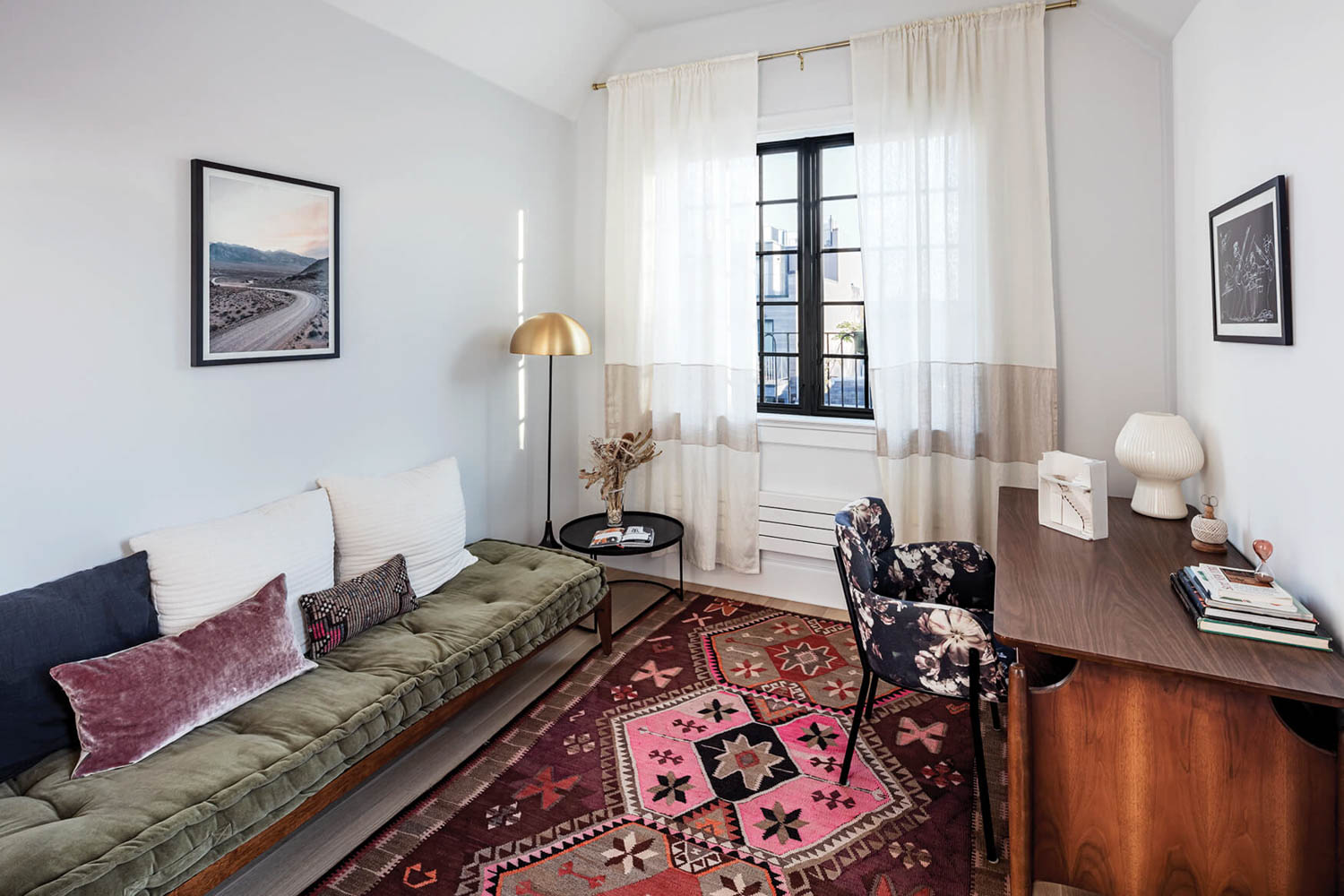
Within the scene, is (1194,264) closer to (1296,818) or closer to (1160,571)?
(1160,571)

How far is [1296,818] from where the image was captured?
1507 millimetres

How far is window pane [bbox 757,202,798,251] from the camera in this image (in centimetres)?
388

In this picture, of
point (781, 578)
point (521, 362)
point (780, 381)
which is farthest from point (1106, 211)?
point (521, 362)

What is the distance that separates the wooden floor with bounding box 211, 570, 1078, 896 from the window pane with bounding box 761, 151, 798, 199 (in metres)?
2.49

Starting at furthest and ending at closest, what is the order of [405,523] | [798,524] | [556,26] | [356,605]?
[798,524] → [556,26] → [405,523] → [356,605]

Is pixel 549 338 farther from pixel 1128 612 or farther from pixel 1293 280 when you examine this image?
pixel 1293 280

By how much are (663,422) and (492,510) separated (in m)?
1.05

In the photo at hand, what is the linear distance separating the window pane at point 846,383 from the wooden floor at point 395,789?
175cm

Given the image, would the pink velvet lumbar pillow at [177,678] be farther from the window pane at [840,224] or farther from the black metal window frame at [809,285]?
the window pane at [840,224]

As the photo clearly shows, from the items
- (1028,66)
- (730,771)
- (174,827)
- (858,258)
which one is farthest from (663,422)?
(174,827)

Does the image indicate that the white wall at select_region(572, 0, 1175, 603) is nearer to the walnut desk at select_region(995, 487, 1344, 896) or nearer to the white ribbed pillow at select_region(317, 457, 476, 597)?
the walnut desk at select_region(995, 487, 1344, 896)

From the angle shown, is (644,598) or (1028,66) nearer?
(1028,66)

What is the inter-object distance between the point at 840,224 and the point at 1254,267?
6.62 ft

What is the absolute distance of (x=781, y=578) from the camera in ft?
13.0
